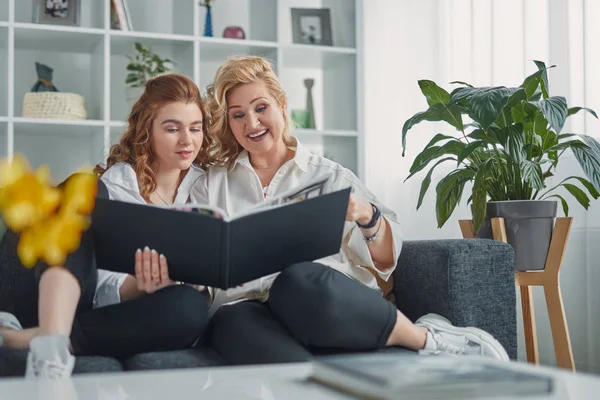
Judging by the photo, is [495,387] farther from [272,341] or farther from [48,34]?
[48,34]

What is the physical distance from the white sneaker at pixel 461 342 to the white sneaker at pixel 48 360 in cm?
76

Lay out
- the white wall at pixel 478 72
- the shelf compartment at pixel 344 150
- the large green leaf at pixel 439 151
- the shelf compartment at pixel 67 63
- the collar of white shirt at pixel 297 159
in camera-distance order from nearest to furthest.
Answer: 1. the collar of white shirt at pixel 297 159
2. the large green leaf at pixel 439 151
3. the white wall at pixel 478 72
4. the shelf compartment at pixel 67 63
5. the shelf compartment at pixel 344 150

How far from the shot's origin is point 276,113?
2.13m

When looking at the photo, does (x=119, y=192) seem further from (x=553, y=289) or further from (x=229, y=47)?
(x=229, y=47)

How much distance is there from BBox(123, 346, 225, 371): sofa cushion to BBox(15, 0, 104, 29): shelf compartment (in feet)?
8.38

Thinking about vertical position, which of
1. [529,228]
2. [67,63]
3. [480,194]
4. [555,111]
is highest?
[67,63]

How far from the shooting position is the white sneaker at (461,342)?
164 cm

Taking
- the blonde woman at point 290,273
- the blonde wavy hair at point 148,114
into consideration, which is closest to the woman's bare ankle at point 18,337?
the blonde woman at point 290,273

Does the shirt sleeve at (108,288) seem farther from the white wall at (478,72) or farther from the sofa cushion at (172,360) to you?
the white wall at (478,72)

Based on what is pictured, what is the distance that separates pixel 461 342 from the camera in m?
1.64

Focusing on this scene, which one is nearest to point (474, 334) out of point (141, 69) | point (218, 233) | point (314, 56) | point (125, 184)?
point (218, 233)

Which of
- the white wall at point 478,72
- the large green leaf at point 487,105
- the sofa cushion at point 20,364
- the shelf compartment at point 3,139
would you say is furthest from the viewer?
the shelf compartment at point 3,139

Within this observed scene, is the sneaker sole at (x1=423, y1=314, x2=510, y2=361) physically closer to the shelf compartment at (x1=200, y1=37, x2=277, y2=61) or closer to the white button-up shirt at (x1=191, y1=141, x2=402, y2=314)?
the white button-up shirt at (x1=191, y1=141, x2=402, y2=314)

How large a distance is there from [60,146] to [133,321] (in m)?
2.53
